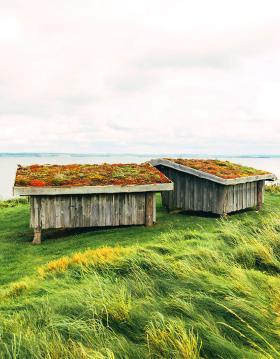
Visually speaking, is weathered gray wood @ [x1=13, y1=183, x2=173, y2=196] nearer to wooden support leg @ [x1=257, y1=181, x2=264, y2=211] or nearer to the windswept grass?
wooden support leg @ [x1=257, y1=181, x2=264, y2=211]

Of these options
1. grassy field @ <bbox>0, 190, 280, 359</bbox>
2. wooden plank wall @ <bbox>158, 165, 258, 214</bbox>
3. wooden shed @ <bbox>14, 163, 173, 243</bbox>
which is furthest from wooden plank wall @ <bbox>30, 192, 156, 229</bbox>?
grassy field @ <bbox>0, 190, 280, 359</bbox>

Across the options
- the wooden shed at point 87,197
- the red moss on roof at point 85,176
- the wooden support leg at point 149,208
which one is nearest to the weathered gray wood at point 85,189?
the wooden shed at point 87,197

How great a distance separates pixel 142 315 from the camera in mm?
4410

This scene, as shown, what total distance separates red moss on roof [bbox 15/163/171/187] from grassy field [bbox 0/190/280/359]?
3577 mm

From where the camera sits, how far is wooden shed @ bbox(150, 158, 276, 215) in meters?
13.9

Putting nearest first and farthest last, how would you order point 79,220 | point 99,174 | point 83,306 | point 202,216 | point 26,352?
point 26,352, point 83,306, point 79,220, point 99,174, point 202,216

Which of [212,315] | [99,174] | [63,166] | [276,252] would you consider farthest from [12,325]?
[63,166]

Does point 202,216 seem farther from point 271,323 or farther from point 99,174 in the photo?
point 271,323

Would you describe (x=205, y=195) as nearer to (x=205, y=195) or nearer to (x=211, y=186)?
(x=205, y=195)

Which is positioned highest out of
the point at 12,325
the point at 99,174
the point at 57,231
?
the point at 99,174

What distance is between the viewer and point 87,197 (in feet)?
40.2

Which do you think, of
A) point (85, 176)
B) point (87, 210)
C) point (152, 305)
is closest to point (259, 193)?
point (85, 176)

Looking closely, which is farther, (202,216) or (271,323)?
(202,216)

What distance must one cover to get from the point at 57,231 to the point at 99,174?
8.38ft
